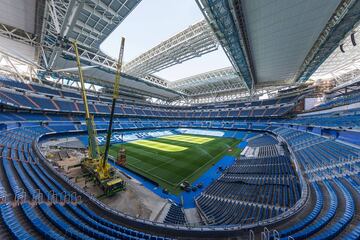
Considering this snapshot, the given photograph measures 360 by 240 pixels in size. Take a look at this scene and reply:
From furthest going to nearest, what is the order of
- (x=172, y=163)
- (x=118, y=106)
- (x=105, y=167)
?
1. (x=118, y=106)
2. (x=172, y=163)
3. (x=105, y=167)

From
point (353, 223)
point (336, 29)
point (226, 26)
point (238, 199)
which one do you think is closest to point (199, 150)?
point (238, 199)

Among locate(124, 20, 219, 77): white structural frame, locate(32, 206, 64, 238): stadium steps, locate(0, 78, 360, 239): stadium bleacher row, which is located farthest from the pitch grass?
locate(124, 20, 219, 77): white structural frame

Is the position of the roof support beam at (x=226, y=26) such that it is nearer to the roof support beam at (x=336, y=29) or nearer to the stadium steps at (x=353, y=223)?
the roof support beam at (x=336, y=29)

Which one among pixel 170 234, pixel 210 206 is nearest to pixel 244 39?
pixel 210 206

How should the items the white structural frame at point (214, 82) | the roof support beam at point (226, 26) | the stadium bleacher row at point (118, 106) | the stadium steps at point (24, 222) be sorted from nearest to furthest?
the stadium steps at point (24, 222) < the roof support beam at point (226, 26) < the stadium bleacher row at point (118, 106) < the white structural frame at point (214, 82)

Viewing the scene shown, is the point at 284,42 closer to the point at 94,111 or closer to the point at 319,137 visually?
the point at 319,137

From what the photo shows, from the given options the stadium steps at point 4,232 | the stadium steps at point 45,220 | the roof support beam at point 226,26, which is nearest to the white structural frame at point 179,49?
the roof support beam at point 226,26

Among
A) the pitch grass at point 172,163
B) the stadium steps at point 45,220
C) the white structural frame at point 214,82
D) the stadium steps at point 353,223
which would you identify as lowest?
the pitch grass at point 172,163

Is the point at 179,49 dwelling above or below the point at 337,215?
above

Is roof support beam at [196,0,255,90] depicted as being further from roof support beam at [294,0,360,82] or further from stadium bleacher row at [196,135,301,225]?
stadium bleacher row at [196,135,301,225]

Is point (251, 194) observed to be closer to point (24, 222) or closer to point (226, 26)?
point (24, 222)

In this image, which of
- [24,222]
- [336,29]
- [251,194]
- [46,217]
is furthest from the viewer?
[336,29]

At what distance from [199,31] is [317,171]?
22.6 metres

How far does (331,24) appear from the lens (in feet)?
55.4
